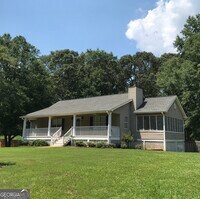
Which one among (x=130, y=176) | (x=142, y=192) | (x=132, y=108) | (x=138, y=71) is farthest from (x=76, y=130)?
(x=138, y=71)

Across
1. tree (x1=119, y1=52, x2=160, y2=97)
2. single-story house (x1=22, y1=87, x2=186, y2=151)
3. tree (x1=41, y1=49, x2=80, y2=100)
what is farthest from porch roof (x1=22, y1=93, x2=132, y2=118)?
tree (x1=119, y1=52, x2=160, y2=97)

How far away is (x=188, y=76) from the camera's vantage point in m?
38.1

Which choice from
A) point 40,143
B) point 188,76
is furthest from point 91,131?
point 188,76

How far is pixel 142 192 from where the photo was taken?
8.92m

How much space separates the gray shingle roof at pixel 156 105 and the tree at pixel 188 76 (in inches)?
238

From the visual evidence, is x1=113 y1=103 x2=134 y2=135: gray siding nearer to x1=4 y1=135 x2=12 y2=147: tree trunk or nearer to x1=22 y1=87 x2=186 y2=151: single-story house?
x1=22 y1=87 x2=186 y2=151: single-story house

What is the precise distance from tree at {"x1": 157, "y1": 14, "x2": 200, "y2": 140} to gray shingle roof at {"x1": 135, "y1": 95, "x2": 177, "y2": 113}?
19.8 feet

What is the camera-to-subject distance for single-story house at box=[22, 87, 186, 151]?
3081 cm

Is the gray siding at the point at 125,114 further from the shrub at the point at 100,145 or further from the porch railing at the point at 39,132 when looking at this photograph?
the porch railing at the point at 39,132

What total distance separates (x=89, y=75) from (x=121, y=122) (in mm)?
31496

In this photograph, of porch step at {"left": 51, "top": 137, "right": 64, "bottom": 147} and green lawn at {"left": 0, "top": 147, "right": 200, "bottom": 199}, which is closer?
green lawn at {"left": 0, "top": 147, "right": 200, "bottom": 199}

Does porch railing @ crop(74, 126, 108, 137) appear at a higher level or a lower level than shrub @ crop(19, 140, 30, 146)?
higher

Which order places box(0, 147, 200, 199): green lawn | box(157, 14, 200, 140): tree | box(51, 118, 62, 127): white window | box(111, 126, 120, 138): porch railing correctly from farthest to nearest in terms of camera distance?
1. box(157, 14, 200, 140): tree
2. box(51, 118, 62, 127): white window
3. box(111, 126, 120, 138): porch railing
4. box(0, 147, 200, 199): green lawn

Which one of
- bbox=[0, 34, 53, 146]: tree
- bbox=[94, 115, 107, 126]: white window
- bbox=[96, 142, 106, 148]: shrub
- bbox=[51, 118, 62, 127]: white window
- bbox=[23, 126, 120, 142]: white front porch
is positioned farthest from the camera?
bbox=[0, 34, 53, 146]: tree
